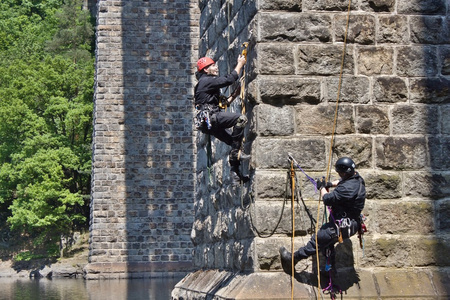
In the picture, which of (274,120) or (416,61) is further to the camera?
(416,61)

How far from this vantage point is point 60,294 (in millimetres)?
19469

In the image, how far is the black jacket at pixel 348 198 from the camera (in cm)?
787

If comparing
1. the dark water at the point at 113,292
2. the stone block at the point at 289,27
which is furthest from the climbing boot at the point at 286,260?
the dark water at the point at 113,292

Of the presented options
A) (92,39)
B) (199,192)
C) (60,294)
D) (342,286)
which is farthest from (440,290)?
(92,39)

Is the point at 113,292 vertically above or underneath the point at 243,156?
underneath

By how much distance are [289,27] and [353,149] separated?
1208 mm

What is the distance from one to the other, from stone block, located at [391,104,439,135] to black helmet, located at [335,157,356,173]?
2.42ft

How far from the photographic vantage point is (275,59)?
8.45 metres

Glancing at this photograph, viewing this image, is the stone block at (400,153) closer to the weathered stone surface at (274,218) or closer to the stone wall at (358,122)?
the stone wall at (358,122)

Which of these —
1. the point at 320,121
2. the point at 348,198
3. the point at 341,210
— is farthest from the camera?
the point at 320,121

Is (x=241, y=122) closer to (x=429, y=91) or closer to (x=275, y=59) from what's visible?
(x=275, y=59)

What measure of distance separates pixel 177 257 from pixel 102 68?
5.33 meters

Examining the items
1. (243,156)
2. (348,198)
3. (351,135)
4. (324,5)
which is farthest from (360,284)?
(324,5)

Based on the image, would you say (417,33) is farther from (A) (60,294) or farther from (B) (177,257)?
(B) (177,257)
